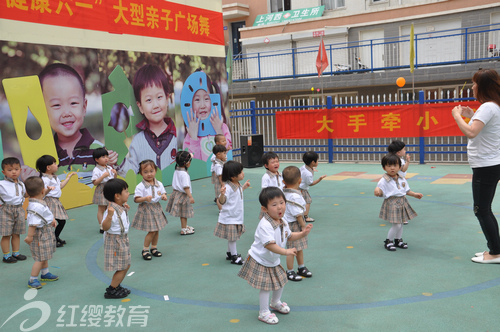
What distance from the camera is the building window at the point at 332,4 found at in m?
22.6

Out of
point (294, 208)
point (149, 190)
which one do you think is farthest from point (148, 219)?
point (294, 208)

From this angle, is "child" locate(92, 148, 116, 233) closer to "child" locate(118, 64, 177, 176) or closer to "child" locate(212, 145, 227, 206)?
"child" locate(212, 145, 227, 206)

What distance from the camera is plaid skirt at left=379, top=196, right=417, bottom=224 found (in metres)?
5.59

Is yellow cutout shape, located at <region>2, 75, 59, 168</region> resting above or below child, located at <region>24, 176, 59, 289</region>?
above

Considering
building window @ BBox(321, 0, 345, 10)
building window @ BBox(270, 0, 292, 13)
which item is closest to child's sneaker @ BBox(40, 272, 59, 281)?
building window @ BBox(321, 0, 345, 10)

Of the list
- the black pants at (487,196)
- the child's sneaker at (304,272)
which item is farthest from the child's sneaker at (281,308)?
the black pants at (487,196)

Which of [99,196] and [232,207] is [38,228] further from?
[99,196]

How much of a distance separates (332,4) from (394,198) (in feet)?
63.2

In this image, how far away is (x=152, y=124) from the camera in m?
11.0

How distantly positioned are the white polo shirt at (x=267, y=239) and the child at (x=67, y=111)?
21.2 ft

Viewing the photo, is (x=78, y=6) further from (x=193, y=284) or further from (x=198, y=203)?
(x=193, y=284)

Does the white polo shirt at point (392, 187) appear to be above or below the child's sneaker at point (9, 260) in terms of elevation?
above

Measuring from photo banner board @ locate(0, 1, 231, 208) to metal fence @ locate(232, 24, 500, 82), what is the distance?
7.83 metres
